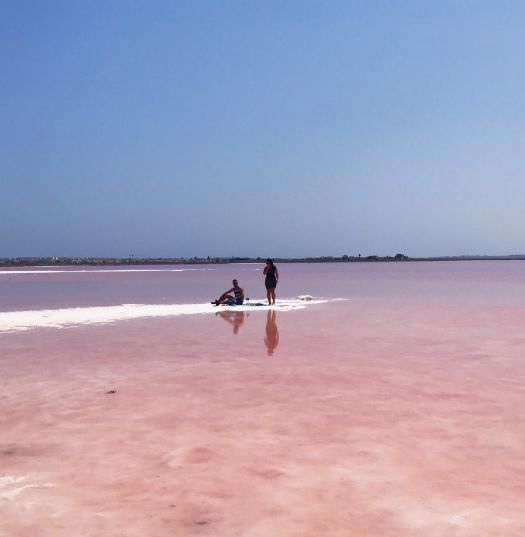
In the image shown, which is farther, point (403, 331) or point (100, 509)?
point (403, 331)

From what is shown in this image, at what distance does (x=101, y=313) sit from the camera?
20938 millimetres

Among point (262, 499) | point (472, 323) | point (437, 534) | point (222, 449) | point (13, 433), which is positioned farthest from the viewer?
point (472, 323)

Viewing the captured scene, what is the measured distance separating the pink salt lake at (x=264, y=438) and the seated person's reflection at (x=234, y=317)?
3419 mm

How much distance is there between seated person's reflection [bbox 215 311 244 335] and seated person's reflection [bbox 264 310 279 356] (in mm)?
816

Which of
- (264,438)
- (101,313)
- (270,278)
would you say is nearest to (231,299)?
(270,278)

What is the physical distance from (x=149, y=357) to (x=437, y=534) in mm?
8216

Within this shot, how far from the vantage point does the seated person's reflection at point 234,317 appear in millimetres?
17059

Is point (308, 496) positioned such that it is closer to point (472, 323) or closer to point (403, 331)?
point (403, 331)

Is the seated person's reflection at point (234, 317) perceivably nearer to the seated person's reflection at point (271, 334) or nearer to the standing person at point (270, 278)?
the seated person's reflection at point (271, 334)

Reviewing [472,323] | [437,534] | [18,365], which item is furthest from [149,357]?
[472,323]

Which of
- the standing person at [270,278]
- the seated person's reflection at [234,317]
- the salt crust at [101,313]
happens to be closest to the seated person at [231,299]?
the salt crust at [101,313]

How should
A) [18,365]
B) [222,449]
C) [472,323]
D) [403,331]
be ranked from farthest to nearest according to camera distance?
[472,323] → [403,331] → [18,365] → [222,449]

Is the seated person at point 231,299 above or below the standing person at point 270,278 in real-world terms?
below

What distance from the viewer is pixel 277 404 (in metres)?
7.96
